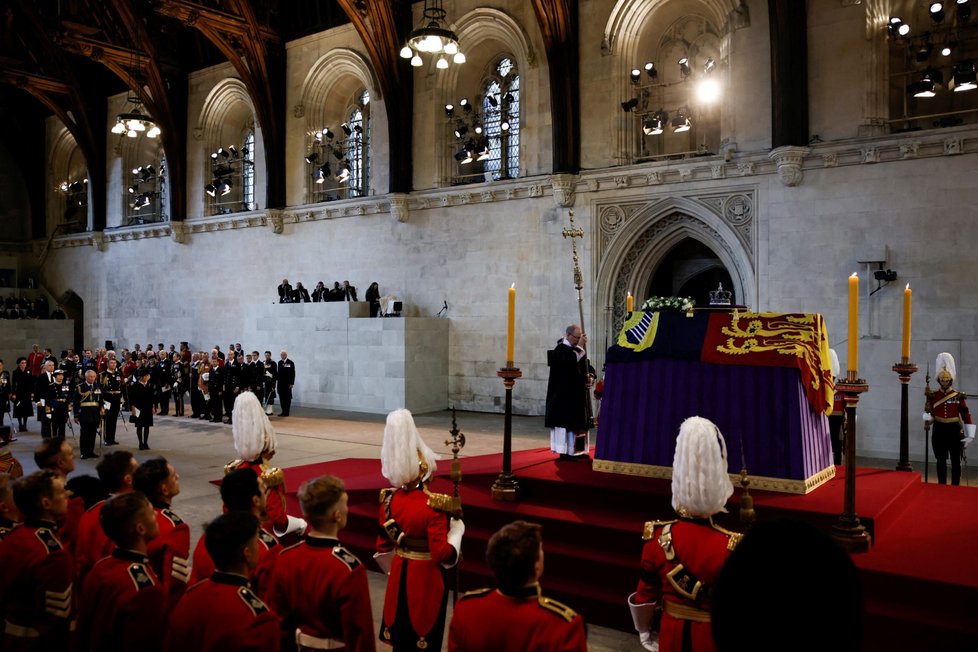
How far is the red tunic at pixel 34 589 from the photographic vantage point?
10.5 feet

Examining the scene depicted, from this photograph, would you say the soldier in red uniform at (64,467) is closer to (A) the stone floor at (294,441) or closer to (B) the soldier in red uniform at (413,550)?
(B) the soldier in red uniform at (413,550)

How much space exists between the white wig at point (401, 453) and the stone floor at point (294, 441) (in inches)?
93.6

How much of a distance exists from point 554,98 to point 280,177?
872 cm

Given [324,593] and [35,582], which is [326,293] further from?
[324,593]

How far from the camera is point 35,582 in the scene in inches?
126

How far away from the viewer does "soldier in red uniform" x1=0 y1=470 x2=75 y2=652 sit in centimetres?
319

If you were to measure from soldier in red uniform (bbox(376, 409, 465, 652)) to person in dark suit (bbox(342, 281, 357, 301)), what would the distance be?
45.2 ft

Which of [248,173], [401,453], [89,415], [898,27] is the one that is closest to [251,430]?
[401,453]

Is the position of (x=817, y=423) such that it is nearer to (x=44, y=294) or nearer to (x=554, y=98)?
(x=554, y=98)

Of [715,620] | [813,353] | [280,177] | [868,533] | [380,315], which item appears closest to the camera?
[715,620]

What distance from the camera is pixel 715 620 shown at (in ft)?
4.08

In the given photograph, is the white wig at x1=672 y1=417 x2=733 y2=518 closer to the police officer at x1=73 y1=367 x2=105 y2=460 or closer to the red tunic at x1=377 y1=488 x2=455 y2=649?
the red tunic at x1=377 y1=488 x2=455 y2=649

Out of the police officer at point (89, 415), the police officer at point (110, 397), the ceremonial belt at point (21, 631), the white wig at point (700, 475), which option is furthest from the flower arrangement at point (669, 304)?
the police officer at point (110, 397)

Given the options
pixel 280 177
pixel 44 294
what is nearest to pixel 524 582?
pixel 280 177
